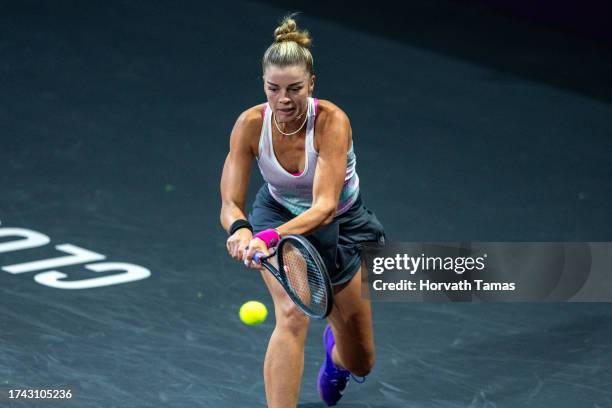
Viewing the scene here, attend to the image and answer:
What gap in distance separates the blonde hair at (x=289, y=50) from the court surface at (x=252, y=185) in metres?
1.69

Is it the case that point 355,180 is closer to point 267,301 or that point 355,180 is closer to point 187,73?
point 267,301

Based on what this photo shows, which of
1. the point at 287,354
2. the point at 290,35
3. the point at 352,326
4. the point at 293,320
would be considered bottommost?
the point at 287,354

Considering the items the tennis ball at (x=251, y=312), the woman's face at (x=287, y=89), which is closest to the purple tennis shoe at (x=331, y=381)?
the tennis ball at (x=251, y=312)

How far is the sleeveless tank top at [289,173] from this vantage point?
5320 millimetres

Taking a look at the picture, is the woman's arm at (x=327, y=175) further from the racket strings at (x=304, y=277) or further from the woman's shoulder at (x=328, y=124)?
the racket strings at (x=304, y=277)

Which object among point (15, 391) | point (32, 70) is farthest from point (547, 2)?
point (15, 391)

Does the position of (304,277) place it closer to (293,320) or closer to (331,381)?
(293,320)

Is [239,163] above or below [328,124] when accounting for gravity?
below

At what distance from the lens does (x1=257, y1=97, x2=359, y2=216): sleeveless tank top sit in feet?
17.5

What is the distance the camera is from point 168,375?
6.14 metres

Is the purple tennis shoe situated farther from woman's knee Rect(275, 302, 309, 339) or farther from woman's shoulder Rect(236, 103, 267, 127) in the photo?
woman's shoulder Rect(236, 103, 267, 127)

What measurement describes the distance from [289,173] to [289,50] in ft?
1.84

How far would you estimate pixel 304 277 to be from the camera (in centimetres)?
511

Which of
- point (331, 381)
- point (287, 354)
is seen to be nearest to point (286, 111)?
point (287, 354)
